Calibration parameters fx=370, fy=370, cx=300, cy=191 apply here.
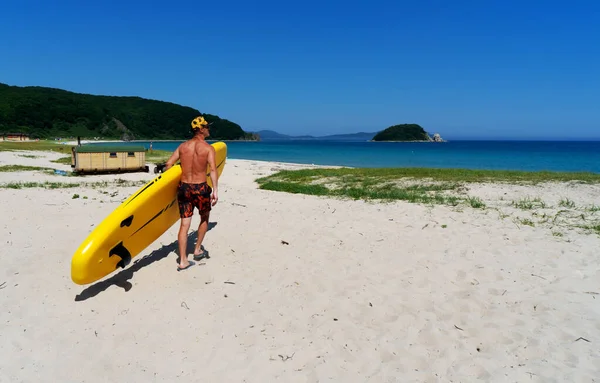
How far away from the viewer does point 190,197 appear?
5.33m

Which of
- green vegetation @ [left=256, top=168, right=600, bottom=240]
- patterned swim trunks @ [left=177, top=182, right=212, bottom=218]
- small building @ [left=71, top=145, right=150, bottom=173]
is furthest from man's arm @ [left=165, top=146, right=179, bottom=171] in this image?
small building @ [left=71, top=145, right=150, bottom=173]

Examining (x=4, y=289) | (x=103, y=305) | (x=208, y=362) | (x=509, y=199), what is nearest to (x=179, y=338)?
(x=208, y=362)

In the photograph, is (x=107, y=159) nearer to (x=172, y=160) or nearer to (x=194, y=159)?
(x=172, y=160)

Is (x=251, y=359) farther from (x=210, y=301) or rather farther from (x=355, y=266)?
(x=355, y=266)

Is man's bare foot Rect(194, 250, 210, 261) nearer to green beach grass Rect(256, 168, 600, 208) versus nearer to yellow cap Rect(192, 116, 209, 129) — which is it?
yellow cap Rect(192, 116, 209, 129)

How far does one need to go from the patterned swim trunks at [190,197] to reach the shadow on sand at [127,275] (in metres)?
0.91

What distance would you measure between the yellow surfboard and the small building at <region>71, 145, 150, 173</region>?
14.8m

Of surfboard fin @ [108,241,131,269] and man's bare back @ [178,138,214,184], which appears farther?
man's bare back @ [178,138,214,184]

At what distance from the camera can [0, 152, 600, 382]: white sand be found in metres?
3.40

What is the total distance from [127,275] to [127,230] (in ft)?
2.22

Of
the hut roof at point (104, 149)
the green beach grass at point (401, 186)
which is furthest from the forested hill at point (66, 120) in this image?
the green beach grass at point (401, 186)

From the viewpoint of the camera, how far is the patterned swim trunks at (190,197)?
5309mm

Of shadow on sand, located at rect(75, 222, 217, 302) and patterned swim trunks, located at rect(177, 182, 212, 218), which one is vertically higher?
patterned swim trunks, located at rect(177, 182, 212, 218)

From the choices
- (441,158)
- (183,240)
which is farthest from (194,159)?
(441,158)
